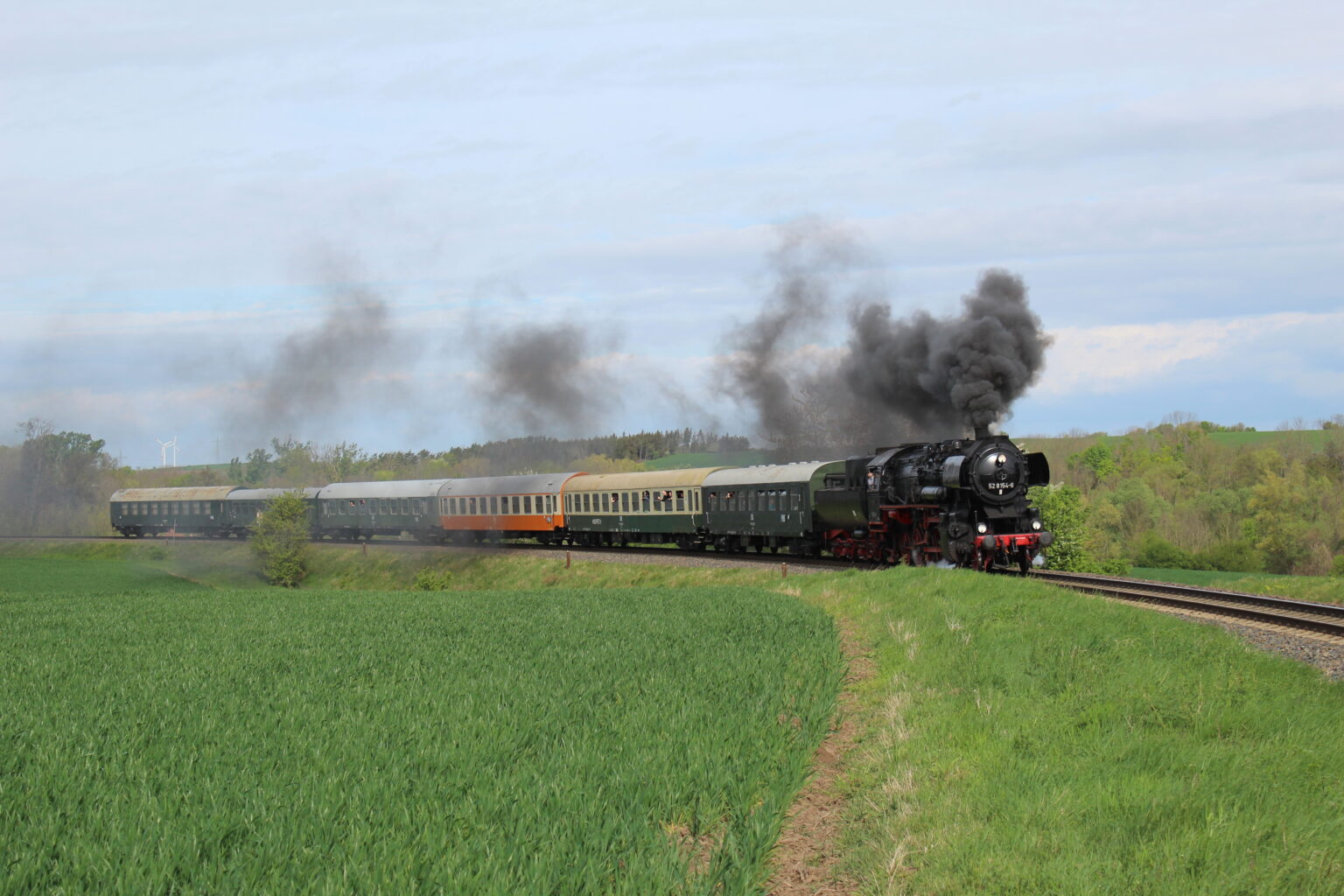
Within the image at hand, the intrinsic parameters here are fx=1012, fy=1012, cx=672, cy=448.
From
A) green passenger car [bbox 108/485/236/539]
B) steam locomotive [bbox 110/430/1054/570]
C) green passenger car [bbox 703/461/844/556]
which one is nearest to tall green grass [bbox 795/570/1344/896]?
steam locomotive [bbox 110/430/1054/570]

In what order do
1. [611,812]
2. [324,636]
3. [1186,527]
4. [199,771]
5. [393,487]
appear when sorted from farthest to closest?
[1186,527] < [393,487] < [324,636] < [199,771] < [611,812]

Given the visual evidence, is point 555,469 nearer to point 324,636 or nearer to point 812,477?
point 812,477

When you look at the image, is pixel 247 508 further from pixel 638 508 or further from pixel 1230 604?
pixel 1230 604

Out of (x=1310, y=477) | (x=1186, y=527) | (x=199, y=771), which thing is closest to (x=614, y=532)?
(x=199, y=771)

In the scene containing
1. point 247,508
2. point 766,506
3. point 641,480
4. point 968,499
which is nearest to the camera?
point 968,499

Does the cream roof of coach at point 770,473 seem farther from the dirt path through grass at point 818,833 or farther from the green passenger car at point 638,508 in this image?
the dirt path through grass at point 818,833

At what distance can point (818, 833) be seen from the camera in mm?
8164

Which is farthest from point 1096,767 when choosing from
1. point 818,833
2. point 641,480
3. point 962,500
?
point 641,480

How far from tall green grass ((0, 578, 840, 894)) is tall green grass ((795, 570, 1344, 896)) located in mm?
973

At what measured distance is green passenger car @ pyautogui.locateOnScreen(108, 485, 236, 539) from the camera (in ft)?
241

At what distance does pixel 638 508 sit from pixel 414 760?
36389mm

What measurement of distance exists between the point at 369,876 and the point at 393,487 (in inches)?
2243

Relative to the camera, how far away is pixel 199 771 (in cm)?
836

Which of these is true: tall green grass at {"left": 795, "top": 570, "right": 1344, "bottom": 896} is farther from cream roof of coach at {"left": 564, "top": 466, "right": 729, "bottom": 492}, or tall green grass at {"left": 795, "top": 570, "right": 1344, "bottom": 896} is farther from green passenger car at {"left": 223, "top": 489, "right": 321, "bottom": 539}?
green passenger car at {"left": 223, "top": 489, "right": 321, "bottom": 539}
